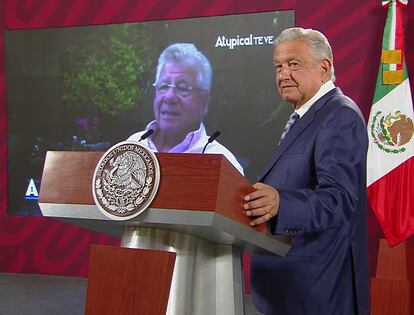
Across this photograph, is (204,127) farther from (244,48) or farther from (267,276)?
(267,276)

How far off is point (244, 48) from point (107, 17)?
1309mm

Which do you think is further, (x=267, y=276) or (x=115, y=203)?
(x=267, y=276)

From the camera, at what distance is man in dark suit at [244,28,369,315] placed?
4.10 ft

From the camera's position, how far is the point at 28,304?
411 cm

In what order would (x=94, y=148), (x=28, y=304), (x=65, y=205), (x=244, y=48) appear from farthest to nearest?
(x=94, y=148) → (x=244, y=48) → (x=28, y=304) → (x=65, y=205)

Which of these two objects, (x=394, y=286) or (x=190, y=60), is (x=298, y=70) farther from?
(x=190, y=60)

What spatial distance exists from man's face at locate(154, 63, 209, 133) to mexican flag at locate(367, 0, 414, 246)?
54.1 inches

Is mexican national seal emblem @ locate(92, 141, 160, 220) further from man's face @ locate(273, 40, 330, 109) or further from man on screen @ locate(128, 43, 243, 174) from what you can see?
man on screen @ locate(128, 43, 243, 174)

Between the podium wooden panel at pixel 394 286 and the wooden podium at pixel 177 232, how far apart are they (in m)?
2.32

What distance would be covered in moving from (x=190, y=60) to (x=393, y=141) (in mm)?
1725

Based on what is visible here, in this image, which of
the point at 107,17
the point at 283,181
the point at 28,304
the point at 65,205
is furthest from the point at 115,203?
the point at 107,17

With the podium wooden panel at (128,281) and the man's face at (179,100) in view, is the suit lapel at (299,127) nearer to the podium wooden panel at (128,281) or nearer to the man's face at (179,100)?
the podium wooden panel at (128,281)

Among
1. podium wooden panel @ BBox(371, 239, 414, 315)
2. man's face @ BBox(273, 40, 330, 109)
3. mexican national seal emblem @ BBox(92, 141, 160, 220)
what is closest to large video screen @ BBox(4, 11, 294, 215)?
podium wooden panel @ BBox(371, 239, 414, 315)

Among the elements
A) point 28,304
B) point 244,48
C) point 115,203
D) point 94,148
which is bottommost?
point 28,304
